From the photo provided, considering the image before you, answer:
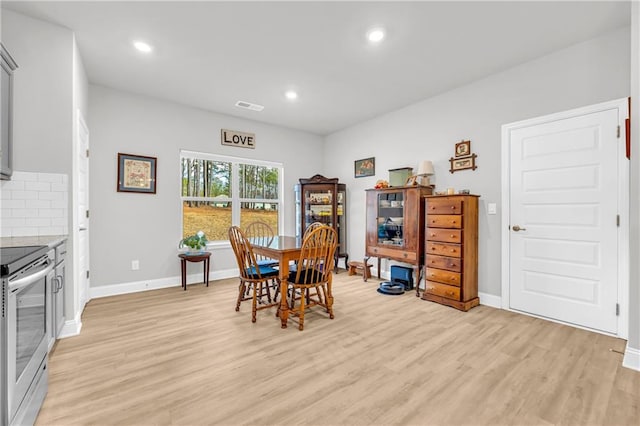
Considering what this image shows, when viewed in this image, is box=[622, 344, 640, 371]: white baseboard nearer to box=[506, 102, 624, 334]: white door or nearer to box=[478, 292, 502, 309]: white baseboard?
box=[506, 102, 624, 334]: white door

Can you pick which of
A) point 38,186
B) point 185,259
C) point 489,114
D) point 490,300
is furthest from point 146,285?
point 489,114

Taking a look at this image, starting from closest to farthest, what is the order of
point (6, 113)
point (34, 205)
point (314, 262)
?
1. point (6, 113)
2. point (34, 205)
3. point (314, 262)

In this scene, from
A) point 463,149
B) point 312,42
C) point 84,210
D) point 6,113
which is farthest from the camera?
point 463,149

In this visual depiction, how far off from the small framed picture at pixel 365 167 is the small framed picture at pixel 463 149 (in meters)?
1.49

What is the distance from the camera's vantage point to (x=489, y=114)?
3426 mm

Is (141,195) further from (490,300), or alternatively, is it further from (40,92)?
(490,300)

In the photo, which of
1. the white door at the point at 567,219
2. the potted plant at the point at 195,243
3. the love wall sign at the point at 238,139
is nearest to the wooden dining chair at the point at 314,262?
the potted plant at the point at 195,243

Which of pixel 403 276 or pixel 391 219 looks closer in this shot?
pixel 403 276

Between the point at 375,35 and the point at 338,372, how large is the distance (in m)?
2.80

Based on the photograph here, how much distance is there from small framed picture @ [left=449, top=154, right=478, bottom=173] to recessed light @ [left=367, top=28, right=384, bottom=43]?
181cm

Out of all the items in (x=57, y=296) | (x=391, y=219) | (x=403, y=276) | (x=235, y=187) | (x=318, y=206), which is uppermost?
(x=235, y=187)

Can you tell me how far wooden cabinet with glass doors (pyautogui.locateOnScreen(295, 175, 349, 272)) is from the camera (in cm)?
529

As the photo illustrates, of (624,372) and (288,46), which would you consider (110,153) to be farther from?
(624,372)

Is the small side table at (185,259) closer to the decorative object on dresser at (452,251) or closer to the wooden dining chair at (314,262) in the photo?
the wooden dining chair at (314,262)
